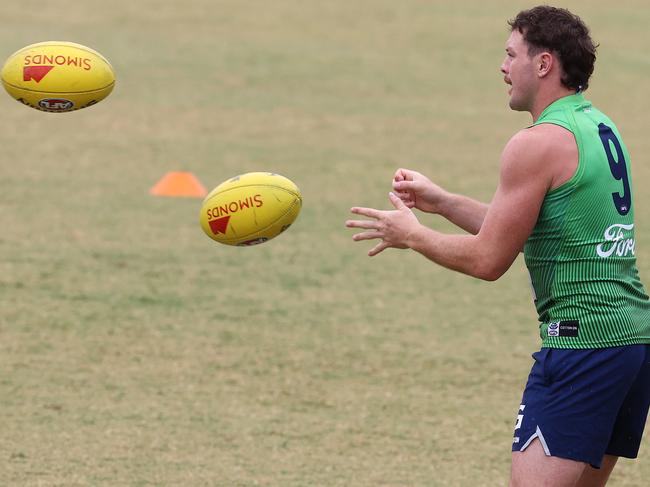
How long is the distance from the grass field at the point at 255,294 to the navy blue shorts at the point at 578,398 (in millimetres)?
1920

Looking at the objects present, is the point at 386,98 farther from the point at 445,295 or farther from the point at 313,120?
the point at 445,295

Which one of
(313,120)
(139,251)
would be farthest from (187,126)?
(139,251)

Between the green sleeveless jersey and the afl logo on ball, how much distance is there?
279cm

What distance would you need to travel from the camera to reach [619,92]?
18.9 metres

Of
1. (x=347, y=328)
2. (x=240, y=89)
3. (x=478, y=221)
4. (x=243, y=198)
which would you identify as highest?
(x=478, y=221)

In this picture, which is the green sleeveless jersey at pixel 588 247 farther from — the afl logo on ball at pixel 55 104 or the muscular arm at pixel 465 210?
the afl logo on ball at pixel 55 104

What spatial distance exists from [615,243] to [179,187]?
833 cm

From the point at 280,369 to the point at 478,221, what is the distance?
124 inches

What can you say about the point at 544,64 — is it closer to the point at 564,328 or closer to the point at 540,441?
the point at 564,328

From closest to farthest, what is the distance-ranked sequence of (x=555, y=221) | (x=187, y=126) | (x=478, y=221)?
(x=555, y=221)
(x=478, y=221)
(x=187, y=126)

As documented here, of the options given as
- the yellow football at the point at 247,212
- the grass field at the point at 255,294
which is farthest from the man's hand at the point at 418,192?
the grass field at the point at 255,294

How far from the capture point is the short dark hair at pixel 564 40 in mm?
4570

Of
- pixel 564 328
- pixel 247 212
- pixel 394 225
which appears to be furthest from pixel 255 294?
pixel 564 328

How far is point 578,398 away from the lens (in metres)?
4.45
